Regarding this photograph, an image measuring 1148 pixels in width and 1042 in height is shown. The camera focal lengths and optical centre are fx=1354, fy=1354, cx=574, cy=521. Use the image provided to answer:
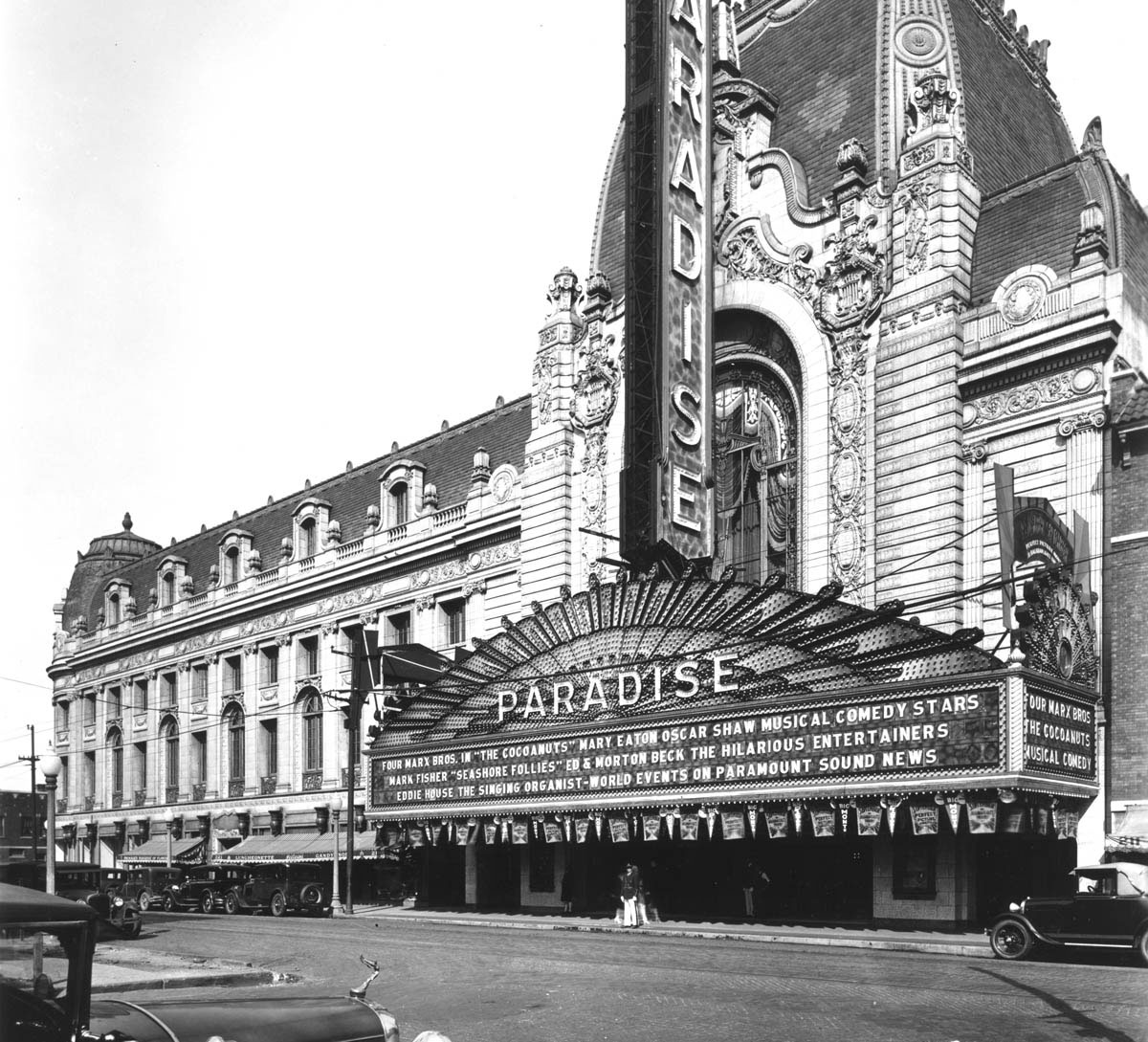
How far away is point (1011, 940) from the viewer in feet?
70.8

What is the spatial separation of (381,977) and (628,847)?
1680cm

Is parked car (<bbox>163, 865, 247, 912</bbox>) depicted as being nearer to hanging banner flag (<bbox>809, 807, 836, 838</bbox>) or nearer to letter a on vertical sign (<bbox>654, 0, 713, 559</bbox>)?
letter a on vertical sign (<bbox>654, 0, 713, 559</bbox>)

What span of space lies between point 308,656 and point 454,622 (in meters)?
9.69

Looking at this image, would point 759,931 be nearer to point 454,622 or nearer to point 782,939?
point 782,939

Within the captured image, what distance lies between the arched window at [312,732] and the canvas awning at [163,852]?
787 centimetres

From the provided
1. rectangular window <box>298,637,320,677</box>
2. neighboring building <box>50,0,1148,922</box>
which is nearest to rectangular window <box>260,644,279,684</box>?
rectangular window <box>298,637,320,677</box>

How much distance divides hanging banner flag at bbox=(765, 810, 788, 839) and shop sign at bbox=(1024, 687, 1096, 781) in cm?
555

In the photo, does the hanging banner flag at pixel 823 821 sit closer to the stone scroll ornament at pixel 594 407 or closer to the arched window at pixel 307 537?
the stone scroll ornament at pixel 594 407

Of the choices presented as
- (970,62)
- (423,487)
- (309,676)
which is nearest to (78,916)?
(970,62)

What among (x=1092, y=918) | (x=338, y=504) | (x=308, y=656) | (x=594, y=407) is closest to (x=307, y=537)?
(x=338, y=504)

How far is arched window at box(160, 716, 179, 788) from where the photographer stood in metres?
61.8

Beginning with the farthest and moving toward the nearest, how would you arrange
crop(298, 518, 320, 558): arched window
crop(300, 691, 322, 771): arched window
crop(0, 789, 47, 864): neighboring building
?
1. crop(0, 789, 47, 864): neighboring building
2. crop(298, 518, 320, 558): arched window
3. crop(300, 691, 322, 771): arched window

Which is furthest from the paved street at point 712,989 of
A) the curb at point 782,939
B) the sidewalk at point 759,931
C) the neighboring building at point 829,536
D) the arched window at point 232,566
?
the arched window at point 232,566

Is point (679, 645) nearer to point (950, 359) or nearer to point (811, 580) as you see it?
point (811, 580)
